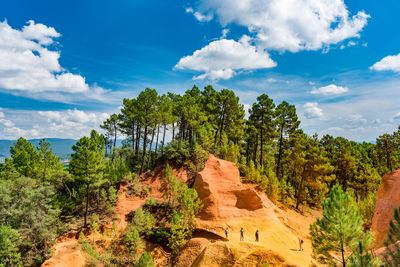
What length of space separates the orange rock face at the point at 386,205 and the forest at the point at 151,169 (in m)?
2.12

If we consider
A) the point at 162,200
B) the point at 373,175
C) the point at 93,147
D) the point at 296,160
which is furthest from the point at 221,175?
the point at 373,175

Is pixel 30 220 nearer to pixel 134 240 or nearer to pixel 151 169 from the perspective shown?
pixel 134 240

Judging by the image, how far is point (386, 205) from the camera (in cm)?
1855

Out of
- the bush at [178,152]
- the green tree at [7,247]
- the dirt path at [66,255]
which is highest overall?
the bush at [178,152]

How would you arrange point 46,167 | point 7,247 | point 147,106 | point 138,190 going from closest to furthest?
1. point 7,247
2. point 138,190
3. point 46,167
4. point 147,106

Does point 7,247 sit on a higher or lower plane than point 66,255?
higher

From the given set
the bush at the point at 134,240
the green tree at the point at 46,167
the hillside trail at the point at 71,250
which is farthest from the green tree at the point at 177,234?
the green tree at the point at 46,167

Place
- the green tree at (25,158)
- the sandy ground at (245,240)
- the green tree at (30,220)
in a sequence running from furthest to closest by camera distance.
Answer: the green tree at (25,158) < the green tree at (30,220) < the sandy ground at (245,240)

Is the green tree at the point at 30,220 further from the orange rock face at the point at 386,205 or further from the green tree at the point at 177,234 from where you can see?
the orange rock face at the point at 386,205

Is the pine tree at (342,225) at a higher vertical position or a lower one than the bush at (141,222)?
higher

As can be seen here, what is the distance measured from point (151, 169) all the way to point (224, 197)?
16.9 metres

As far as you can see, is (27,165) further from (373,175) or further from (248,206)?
(373,175)

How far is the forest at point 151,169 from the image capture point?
23.2m

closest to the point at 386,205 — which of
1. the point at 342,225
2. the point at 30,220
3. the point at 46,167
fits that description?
the point at 342,225
